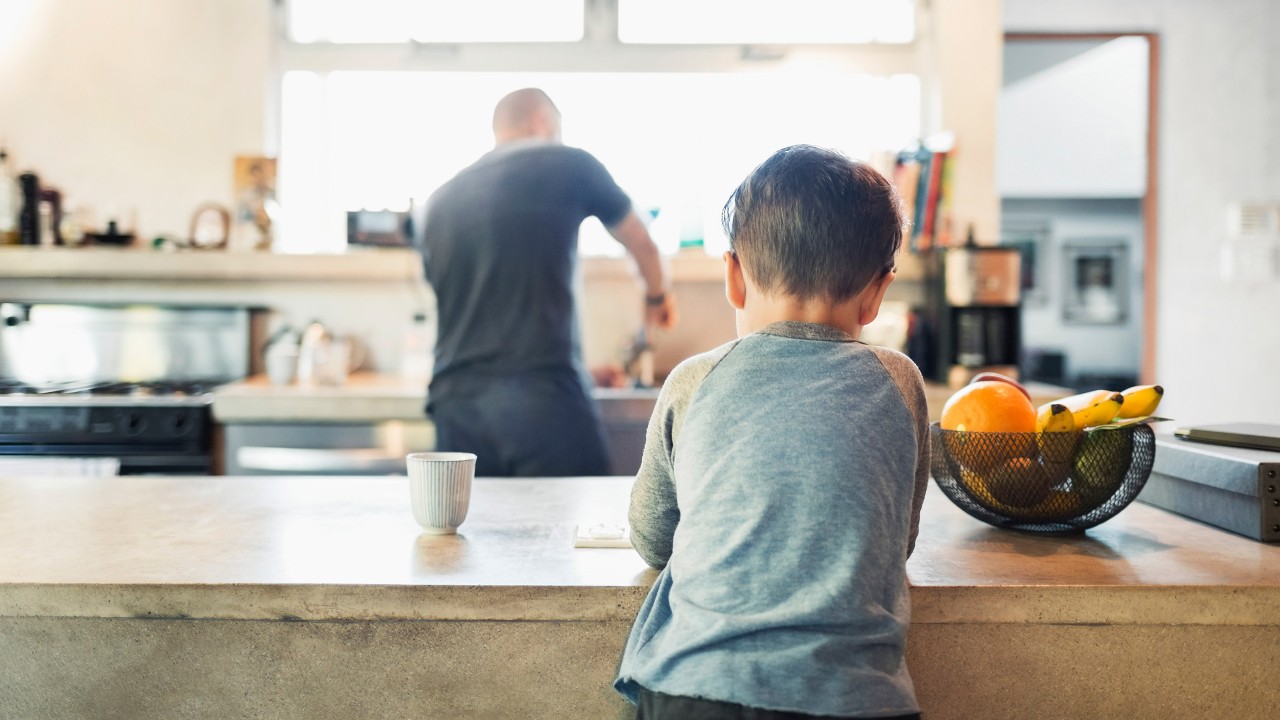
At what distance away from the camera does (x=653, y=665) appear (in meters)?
0.83

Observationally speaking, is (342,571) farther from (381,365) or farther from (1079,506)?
(381,365)

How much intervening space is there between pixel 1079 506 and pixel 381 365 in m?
2.73

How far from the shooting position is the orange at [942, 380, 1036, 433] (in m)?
1.11

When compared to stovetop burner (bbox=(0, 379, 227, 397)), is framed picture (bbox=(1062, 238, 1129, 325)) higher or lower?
higher

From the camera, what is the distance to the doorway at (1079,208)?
777 centimetres

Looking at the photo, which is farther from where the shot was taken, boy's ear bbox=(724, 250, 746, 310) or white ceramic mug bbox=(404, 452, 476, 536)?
white ceramic mug bbox=(404, 452, 476, 536)

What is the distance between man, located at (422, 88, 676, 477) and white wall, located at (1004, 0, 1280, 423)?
8.92ft

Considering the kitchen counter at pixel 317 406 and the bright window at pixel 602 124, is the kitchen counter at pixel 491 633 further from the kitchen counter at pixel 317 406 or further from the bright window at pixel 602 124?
the bright window at pixel 602 124

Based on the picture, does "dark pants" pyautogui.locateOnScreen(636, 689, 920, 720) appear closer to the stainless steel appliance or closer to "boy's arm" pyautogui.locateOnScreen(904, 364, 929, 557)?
"boy's arm" pyautogui.locateOnScreen(904, 364, 929, 557)

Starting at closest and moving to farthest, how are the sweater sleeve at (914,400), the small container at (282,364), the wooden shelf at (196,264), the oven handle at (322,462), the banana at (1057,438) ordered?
the sweater sleeve at (914,400) < the banana at (1057,438) < the oven handle at (322,462) < the small container at (282,364) < the wooden shelf at (196,264)

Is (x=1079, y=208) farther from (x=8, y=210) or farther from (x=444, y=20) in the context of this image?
(x=8, y=210)

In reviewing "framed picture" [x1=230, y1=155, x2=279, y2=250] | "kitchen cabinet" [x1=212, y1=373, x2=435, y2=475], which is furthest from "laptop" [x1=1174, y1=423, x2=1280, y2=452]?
"framed picture" [x1=230, y1=155, x2=279, y2=250]

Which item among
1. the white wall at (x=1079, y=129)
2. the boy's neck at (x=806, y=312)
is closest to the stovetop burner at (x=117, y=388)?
the boy's neck at (x=806, y=312)

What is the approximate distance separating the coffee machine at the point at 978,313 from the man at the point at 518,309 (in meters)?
1.30
